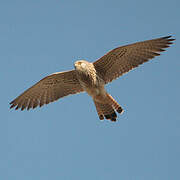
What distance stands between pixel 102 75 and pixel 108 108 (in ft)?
3.20

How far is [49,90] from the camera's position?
1263cm

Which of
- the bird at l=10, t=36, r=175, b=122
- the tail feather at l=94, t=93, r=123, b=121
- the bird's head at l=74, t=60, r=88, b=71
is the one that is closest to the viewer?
the bird's head at l=74, t=60, r=88, b=71

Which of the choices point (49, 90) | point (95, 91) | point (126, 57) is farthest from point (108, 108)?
point (49, 90)

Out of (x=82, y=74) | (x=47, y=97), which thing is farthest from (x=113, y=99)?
(x=47, y=97)

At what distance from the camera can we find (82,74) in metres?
11.4

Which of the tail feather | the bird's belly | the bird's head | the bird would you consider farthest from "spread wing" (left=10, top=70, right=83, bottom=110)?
the tail feather

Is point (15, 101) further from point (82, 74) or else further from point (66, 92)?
point (82, 74)

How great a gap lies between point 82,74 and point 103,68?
746 mm

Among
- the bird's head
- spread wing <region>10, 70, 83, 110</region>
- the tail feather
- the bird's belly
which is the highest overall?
spread wing <region>10, 70, 83, 110</region>

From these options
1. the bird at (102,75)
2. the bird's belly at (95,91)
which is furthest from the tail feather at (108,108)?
the bird's belly at (95,91)

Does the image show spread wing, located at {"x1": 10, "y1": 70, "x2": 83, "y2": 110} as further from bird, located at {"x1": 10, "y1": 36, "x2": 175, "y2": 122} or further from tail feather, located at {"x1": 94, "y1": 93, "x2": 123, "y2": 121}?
tail feather, located at {"x1": 94, "y1": 93, "x2": 123, "y2": 121}

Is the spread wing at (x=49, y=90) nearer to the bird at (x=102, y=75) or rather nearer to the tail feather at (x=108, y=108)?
the bird at (x=102, y=75)

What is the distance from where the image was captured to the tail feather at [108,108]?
12.1m

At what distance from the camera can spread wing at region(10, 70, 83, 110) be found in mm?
12156
